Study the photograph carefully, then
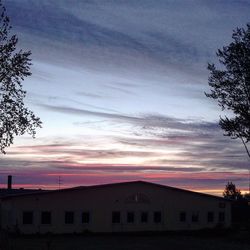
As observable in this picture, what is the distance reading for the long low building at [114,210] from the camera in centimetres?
5112

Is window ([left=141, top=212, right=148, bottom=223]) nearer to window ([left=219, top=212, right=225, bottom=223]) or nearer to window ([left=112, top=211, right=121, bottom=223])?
window ([left=112, top=211, right=121, bottom=223])

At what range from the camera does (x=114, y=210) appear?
5488 cm

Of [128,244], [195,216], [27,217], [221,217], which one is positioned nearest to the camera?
[128,244]

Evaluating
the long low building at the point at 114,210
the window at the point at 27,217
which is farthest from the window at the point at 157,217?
the window at the point at 27,217

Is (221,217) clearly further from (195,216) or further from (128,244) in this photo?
(128,244)

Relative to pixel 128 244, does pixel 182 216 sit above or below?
above

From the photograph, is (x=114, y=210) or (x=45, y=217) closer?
(x=45, y=217)

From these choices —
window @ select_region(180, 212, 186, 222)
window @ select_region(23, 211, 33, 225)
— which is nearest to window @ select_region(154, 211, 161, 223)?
window @ select_region(180, 212, 186, 222)

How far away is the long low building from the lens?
168 ft

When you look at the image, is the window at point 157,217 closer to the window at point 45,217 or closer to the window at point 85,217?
the window at point 85,217

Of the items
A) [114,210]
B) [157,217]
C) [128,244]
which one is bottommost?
[128,244]

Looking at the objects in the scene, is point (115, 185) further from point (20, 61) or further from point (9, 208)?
point (20, 61)

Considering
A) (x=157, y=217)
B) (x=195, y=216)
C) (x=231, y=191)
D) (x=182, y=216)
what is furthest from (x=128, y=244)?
(x=231, y=191)

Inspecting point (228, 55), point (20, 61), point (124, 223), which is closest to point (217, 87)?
point (228, 55)
